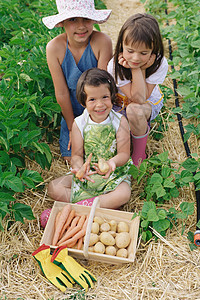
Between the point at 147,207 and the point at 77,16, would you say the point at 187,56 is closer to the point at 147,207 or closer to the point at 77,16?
the point at 77,16

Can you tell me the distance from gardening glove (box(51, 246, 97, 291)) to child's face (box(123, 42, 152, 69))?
1305 mm

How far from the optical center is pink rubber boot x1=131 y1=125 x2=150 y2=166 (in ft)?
8.50

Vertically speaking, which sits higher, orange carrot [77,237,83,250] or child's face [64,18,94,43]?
child's face [64,18,94,43]

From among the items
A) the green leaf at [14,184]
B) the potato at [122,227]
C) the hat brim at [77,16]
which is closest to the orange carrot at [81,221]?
the potato at [122,227]

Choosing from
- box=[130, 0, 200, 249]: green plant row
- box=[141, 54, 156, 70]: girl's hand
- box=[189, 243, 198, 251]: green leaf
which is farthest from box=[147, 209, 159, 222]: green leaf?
box=[141, 54, 156, 70]: girl's hand

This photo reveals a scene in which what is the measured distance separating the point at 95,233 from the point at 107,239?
105 millimetres

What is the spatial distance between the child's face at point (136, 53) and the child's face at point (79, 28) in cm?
32

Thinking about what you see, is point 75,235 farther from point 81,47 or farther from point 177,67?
point 177,67

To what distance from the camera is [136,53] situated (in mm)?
2289

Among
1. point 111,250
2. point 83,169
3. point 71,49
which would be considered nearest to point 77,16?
point 71,49

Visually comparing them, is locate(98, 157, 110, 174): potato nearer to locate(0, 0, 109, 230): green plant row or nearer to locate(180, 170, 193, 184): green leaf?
locate(0, 0, 109, 230): green plant row

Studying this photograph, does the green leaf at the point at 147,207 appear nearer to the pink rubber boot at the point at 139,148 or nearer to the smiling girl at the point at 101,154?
the smiling girl at the point at 101,154

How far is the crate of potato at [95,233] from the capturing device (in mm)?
2092

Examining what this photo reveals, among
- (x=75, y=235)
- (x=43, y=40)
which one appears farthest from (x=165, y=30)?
(x=75, y=235)
